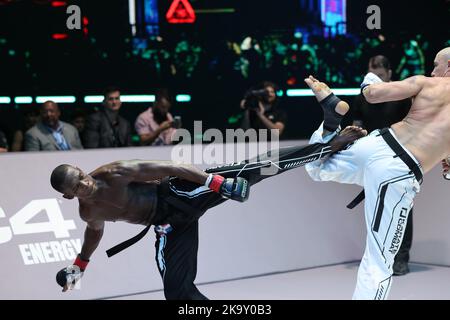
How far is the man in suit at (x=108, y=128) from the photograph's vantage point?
7.95 metres

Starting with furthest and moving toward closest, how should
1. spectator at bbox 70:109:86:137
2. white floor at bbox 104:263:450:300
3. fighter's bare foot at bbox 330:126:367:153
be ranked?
spectator at bbox 70:109:86:137
white floor at bbox 104:263:450:300
fighter's bare foot at bbox 330:126:367:153

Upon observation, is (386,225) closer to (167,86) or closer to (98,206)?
(98,206)

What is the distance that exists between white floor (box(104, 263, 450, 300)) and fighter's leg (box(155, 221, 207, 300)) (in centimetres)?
174

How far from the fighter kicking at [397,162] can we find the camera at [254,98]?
288 cm

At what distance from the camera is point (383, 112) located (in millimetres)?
7641

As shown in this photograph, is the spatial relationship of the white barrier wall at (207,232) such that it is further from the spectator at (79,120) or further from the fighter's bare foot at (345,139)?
the fighter's bare foot at (345,139)

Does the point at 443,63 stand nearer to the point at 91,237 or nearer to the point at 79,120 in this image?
the point at 91,237

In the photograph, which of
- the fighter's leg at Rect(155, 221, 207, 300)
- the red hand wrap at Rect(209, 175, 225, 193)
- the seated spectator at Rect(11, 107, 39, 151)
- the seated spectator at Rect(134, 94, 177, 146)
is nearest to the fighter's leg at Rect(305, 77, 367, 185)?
the red hand wrap at Rect(209, 175, 225, 193)

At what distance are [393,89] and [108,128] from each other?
3.59 metres

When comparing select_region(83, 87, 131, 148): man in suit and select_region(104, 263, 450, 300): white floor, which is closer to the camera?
select_region(104, 263, 450, 300): white floor

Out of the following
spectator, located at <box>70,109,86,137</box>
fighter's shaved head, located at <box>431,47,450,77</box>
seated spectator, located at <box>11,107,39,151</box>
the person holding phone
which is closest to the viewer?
fighter's shaved head, located at <box>431,47,450,77</box>

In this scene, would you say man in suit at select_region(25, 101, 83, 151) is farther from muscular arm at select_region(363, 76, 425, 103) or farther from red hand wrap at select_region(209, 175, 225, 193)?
muscular arm at select_region(363, 76, 425, 103)

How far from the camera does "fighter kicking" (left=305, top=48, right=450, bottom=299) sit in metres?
5.25

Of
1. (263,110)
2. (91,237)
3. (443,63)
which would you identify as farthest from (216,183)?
(263,110)
